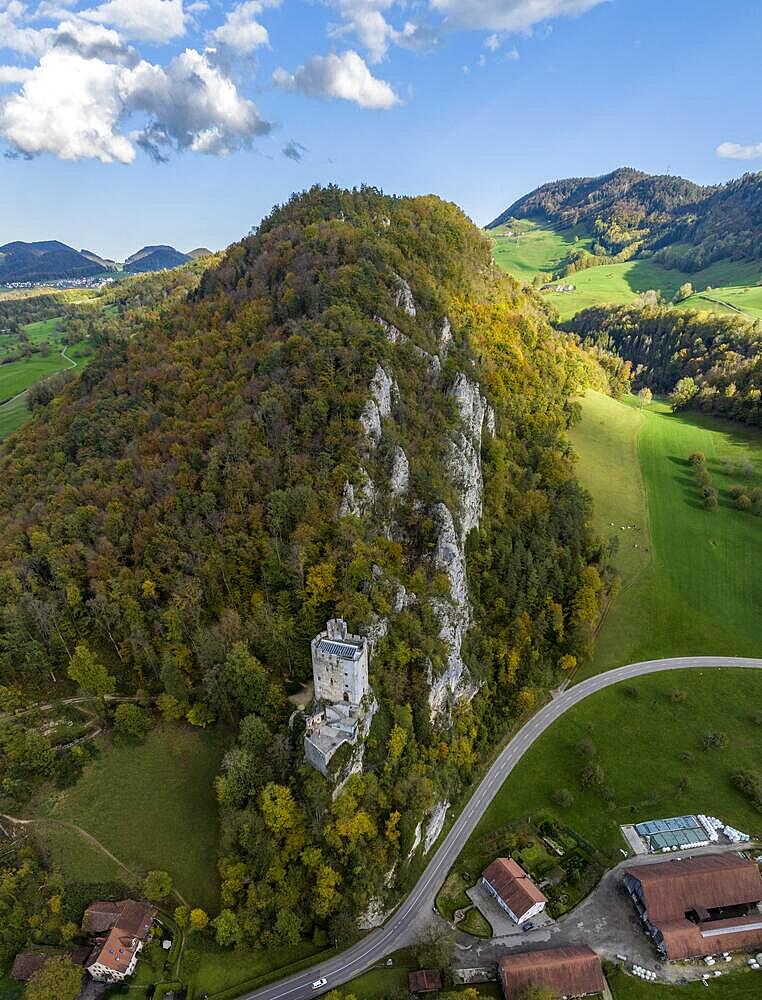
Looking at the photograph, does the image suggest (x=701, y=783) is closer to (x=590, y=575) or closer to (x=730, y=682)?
(x=730, y=682)

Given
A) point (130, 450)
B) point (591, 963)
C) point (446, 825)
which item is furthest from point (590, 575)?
point (130, 450)

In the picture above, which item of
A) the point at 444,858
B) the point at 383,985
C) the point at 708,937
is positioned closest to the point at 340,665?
the point at 444,858

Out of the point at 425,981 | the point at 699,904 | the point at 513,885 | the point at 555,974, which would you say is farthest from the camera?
the point at 513,885

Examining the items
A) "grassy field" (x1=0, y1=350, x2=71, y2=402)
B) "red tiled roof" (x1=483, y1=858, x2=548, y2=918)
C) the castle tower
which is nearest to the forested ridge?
"red tiled roof" (x1=483, y1=858, x2=548, y2=918)

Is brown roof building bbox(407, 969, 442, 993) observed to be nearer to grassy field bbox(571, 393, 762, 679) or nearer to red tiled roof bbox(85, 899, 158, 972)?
red tiled roof bbox(85, 899, 158, 972)

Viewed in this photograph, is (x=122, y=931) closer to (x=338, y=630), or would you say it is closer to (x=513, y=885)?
(x=338, y=630)
